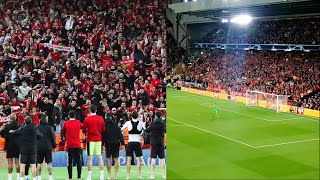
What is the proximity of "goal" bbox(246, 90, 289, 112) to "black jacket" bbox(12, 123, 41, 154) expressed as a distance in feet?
31.2

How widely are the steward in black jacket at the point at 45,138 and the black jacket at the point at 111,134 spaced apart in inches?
18.7

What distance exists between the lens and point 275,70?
14844mm

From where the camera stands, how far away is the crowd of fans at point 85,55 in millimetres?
5281

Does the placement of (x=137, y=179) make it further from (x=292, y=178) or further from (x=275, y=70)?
(x=275, y=70)

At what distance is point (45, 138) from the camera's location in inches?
137

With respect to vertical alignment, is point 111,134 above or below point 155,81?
below

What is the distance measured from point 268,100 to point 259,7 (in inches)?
121

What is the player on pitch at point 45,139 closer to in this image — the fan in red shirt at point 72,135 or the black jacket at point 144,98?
the fan in red shirt at point 72,135

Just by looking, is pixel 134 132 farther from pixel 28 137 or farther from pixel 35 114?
pixel 35 114

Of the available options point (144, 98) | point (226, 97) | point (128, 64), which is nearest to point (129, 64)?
point (128, 64)

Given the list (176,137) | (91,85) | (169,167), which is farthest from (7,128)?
(176,137)

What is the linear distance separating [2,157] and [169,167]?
10.5 feet

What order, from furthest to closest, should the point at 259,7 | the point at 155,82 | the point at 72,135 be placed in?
the point at 259,7 → the point at 155,82 → the point at 72,135

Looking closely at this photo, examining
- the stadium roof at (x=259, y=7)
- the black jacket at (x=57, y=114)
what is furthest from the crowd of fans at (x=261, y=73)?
the black jacket at (x=57, y=114)
